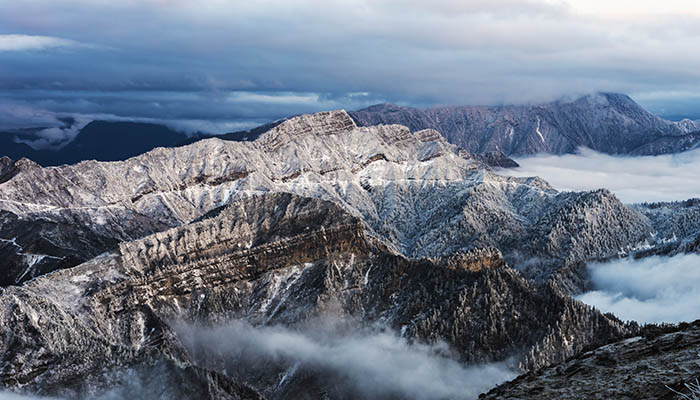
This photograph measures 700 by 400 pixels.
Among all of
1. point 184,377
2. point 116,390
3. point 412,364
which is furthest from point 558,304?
point 116,390

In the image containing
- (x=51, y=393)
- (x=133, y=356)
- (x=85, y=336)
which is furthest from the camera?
(x=85, y=336)

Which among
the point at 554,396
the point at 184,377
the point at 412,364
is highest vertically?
the point at 554,396

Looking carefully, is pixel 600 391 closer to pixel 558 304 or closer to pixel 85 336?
pixel 558 304

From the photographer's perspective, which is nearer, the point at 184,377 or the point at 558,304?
the point at 184,377

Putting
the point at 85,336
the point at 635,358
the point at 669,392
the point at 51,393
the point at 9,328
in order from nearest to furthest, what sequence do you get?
the point at 669,392
the point at 635,358
the point at 51,393
the point at 9,328
the point at 85,336

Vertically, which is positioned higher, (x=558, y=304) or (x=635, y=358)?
(x=635, y=358)

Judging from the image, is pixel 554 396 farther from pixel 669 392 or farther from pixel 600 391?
pixel 669 392

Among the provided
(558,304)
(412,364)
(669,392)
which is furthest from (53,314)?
(669,392)
